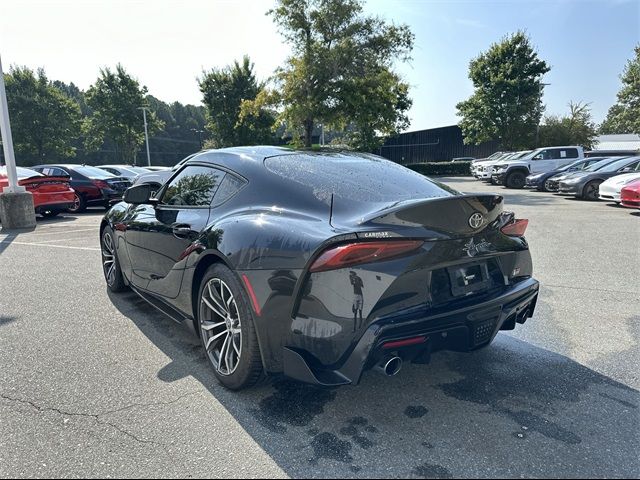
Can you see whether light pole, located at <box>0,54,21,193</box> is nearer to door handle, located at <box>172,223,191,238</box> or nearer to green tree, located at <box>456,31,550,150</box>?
door handle, located at <box>172,223,191,238</box>

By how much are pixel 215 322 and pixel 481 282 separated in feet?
5.47

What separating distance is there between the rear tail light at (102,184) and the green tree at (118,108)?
28.6 meters

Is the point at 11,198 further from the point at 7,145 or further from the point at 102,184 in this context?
the point at 102,184

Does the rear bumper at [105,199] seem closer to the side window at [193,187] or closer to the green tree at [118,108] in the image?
the side window at [193,187]

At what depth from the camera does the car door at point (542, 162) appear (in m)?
20.2

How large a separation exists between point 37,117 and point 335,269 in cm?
4167

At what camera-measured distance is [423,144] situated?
48375mm

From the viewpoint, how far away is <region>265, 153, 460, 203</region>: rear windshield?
261 centimetres

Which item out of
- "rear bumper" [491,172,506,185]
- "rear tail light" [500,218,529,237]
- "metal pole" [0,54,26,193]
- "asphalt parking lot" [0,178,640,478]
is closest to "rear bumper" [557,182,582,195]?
"rear bumper" [491,172,506,185]

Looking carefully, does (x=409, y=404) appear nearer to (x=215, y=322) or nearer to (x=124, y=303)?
(x=215, y=322)

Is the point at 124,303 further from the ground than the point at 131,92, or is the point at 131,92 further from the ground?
the point at 131,92

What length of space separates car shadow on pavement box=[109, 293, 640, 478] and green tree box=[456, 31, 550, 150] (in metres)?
35.6

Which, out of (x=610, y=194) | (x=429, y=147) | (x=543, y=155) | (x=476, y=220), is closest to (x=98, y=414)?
(x=476, y=220)

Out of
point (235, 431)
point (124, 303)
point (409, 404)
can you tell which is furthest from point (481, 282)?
point (124, 303)
